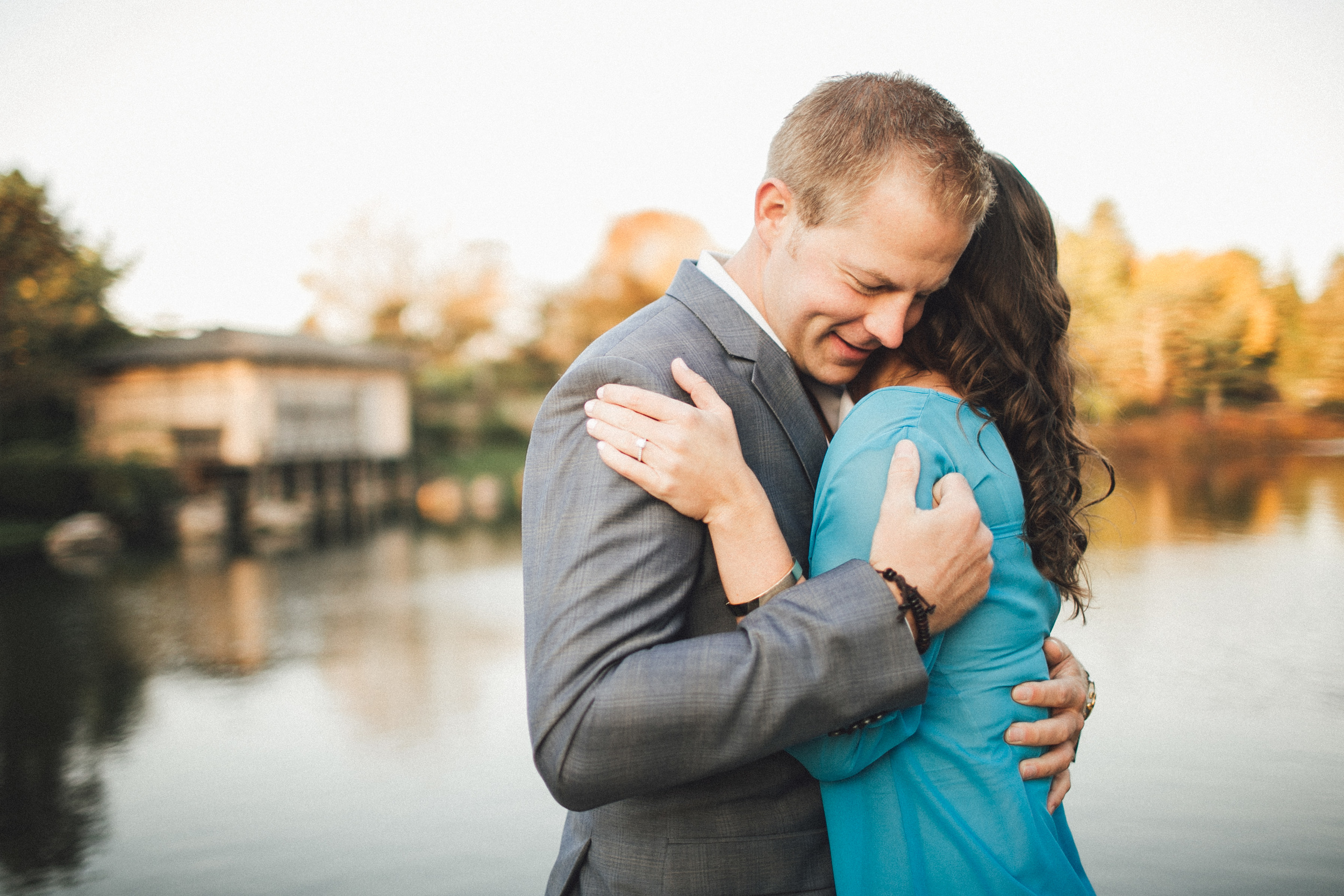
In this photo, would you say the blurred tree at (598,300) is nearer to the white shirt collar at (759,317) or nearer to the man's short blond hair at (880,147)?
the white shirt collar at (759,317)

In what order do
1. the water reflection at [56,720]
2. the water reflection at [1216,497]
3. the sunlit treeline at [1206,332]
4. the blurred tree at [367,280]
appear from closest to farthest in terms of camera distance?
1. the water reflection at [56,720]
2. the sunlit treeline at [1206,332]
3. the water reflection at [1216,497]
4. the blurred tree at [367,280]

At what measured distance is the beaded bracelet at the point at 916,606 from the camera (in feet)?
3.92

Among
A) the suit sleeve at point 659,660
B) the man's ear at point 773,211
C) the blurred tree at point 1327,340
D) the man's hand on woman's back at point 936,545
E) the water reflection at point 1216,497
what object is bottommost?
the water reflection at point 1216,497

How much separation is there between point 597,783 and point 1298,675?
9618 mm

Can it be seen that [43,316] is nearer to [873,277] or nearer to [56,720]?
[56,720]

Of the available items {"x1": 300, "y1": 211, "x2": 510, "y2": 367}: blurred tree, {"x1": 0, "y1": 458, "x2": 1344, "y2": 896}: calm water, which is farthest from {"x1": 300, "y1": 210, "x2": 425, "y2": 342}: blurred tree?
{"x1": 0, "y1": 458, "x2": 1344, "y2": 896}: calm water

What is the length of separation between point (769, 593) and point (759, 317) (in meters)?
0.54

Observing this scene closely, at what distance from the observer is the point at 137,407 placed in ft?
78.5

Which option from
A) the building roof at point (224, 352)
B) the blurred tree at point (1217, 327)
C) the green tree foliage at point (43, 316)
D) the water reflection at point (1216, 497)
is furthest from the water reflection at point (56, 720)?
the blurred tree at point (1217, 327)

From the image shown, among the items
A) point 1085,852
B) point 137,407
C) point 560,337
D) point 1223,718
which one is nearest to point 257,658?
point 1085,852

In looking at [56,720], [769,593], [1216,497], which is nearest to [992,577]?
[769,593]

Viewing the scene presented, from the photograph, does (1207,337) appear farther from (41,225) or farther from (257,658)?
(41,225)

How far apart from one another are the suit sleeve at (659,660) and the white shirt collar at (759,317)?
45 cm

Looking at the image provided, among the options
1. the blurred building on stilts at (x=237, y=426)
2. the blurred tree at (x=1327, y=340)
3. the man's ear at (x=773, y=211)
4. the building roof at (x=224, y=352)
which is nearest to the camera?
the man's ear at (x=773, y=211)
